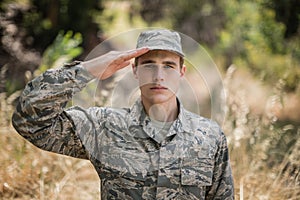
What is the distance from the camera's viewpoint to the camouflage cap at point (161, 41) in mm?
2518

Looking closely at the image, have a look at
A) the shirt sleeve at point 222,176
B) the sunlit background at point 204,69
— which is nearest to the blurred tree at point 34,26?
the sunlit background at point 204,69

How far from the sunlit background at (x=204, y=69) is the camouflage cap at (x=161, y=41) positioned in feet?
2.28

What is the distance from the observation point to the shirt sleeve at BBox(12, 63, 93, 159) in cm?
240

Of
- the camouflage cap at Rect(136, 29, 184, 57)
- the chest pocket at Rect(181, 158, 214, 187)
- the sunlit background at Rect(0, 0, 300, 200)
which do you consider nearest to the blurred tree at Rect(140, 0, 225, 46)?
the sunlit background at Rect(0, 0, 300, 200)

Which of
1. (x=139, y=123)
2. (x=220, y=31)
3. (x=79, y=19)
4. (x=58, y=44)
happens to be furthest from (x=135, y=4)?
(x=139, y=123)

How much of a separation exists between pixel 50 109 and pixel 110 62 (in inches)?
12.7

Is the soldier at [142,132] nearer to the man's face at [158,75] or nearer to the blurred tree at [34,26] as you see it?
the man's face at [158,75]

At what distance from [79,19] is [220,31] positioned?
306 centimetres

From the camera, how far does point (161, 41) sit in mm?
2541

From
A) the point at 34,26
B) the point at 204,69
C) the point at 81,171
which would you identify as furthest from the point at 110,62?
the point at 34,26

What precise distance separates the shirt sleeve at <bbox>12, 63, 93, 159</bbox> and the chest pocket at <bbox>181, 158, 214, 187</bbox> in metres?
0.48

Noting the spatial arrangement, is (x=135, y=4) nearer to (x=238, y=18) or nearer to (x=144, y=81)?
(x=238, y=18)

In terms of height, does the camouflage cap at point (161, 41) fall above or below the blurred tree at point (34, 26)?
below

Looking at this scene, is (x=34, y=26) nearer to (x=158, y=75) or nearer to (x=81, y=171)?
(x=81, y=171)
